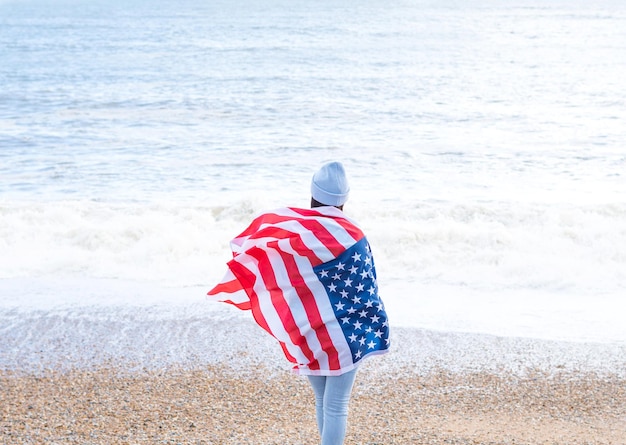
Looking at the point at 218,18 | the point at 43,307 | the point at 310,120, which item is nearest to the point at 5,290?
the point at 43,307

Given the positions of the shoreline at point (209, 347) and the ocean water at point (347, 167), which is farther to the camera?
the ocean water at point (347, 167)

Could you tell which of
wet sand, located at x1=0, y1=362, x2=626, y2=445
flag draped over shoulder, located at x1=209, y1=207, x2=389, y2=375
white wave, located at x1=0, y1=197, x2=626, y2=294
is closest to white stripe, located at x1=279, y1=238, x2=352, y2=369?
flag draped over shoulder, located at x1=209, y1=207, x2=389, y2=375

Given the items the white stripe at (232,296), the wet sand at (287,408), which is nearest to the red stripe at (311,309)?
the white stripe at (232,296)

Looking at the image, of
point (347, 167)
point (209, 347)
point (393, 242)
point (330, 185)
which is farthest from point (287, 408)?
point (347, 167)

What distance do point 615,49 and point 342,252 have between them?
3790 cm

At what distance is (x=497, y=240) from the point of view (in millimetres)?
10414

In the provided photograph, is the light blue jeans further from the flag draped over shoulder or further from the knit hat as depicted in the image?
the knit hat

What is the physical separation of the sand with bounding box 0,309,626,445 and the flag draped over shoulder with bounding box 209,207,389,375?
3.79 feet

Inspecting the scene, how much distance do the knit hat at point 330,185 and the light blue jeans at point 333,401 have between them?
0.81m

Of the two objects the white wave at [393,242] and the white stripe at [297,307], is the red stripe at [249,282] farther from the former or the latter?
the white wave at [393,242]

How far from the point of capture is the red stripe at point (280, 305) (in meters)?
3.65

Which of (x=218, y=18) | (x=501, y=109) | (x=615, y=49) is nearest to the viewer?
(x=501, y=109)

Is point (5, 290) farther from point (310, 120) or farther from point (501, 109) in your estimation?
point (501, 109)

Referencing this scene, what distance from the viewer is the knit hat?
3.61 meters
